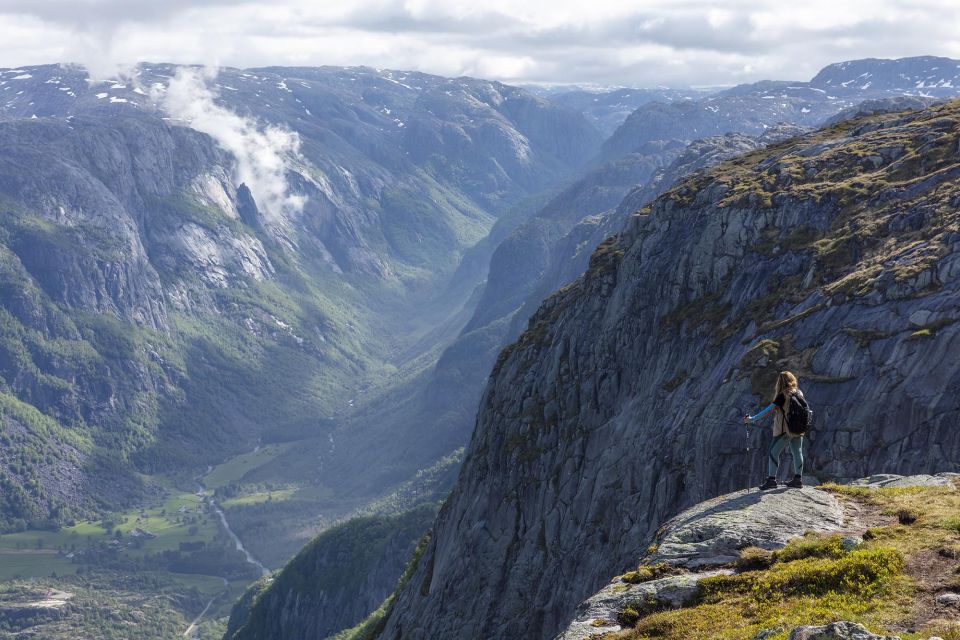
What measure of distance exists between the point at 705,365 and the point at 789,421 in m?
36.9

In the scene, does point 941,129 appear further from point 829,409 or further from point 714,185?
point 829,409

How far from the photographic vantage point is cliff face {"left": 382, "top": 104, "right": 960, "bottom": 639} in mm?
59000

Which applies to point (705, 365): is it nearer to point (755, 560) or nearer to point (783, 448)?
point (783, 448)

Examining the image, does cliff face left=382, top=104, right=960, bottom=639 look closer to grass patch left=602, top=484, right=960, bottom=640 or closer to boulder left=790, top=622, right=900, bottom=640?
grass patch left=602, top=484, right=960, bottom=640

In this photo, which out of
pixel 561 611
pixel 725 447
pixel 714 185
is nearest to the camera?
pixel 725 447

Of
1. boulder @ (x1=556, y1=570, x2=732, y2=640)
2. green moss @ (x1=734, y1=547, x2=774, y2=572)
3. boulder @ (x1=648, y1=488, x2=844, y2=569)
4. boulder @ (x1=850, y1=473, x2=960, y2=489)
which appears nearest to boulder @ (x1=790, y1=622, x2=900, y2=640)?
boulder @ (x1=556, y1=570, x2=732, y2=640)

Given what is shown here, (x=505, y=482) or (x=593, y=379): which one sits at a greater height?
(x=593, y=379)

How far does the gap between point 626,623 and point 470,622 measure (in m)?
53.4

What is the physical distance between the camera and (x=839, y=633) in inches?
958

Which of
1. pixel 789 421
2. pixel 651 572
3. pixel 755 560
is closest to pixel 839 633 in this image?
pixel 755 560

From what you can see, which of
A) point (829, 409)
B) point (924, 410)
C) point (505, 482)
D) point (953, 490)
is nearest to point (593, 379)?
point (505, 482)

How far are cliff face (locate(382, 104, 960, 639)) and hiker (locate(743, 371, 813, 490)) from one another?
1598 cm

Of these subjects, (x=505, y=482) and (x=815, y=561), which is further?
(x=505, y=482)

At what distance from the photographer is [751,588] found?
103 ft
